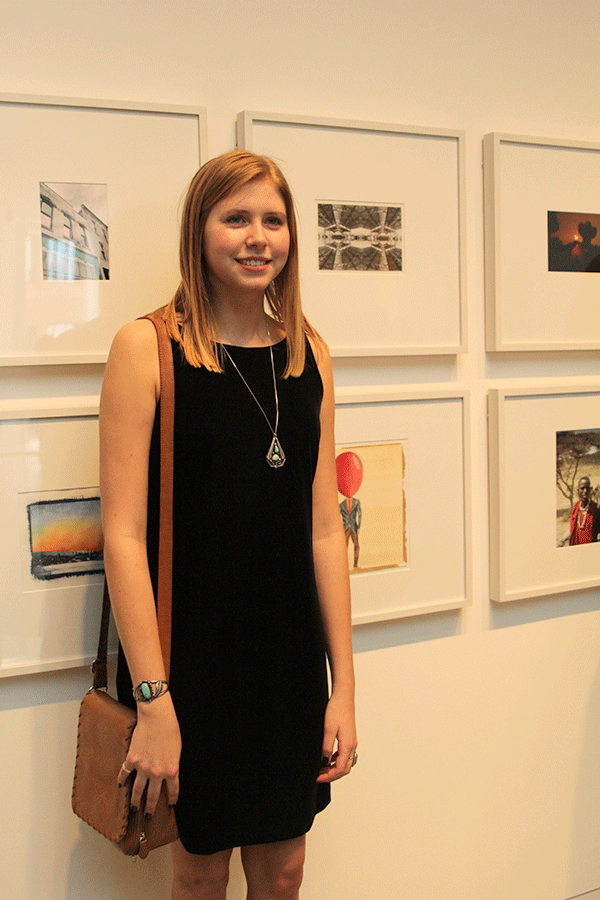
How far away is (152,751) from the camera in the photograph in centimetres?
121

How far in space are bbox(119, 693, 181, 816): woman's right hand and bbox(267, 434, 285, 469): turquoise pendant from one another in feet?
1.27

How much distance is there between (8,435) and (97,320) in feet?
0.85

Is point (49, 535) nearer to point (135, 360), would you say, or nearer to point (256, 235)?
point (135, 360)

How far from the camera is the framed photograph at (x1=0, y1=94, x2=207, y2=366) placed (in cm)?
144

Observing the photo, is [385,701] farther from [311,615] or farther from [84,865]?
[84,865]

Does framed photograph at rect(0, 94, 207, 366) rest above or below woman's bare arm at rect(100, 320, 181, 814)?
above

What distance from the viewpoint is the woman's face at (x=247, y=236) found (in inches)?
50.4

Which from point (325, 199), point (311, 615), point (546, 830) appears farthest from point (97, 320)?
point (546, 830)

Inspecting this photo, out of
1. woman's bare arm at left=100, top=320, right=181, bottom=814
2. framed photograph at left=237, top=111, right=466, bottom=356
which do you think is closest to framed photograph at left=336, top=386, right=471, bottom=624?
framed photograph at left=237, top=111, right=466, bottom=356

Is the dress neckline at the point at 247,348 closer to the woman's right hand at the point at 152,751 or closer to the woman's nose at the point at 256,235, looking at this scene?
the woman's nose at the point at 256,235

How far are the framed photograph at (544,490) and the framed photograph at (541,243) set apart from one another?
136 mm

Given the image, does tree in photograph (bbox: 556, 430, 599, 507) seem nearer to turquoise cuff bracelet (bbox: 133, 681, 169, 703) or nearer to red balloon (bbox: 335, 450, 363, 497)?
red balloon (bbox: 335, 450, 363, 497)

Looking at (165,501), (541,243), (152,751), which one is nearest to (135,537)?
(165,501)

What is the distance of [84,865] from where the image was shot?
62.0 inches
